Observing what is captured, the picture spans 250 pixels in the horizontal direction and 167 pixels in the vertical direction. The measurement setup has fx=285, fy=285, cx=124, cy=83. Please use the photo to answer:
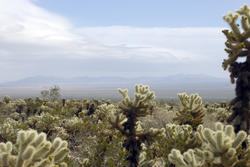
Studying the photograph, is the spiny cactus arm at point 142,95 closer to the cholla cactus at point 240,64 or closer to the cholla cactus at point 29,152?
the cholla cactus at point 240,64

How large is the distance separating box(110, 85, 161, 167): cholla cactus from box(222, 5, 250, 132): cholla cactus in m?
2.71

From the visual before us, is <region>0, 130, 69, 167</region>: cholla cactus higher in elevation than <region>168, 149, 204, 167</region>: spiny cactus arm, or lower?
higher

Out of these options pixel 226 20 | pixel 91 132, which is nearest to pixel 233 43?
pixel 226 20

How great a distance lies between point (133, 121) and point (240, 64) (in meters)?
3.85

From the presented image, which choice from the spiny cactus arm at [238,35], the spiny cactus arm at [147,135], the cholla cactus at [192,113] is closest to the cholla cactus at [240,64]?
the spiny cactus arm at [238,35]

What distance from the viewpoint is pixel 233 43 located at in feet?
27.5

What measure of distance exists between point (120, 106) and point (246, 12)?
15.8ft

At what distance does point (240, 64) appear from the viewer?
827 cm

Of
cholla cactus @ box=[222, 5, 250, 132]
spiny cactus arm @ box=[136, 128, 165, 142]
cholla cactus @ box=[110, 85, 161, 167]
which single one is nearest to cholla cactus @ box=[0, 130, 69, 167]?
cholla cactus @ box=[110, 85, 161, 167]

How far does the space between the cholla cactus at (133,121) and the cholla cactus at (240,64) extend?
107 inches

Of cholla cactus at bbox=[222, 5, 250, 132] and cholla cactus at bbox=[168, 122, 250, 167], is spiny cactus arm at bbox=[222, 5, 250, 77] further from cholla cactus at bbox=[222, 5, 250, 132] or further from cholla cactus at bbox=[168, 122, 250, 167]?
cholla cactus at bbox=[168, 122, 250, 167]

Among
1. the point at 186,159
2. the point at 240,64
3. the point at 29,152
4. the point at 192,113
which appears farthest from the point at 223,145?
the point at 192,113

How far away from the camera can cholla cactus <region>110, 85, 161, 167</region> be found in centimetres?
953

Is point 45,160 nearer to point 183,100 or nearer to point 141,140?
point 141,140
